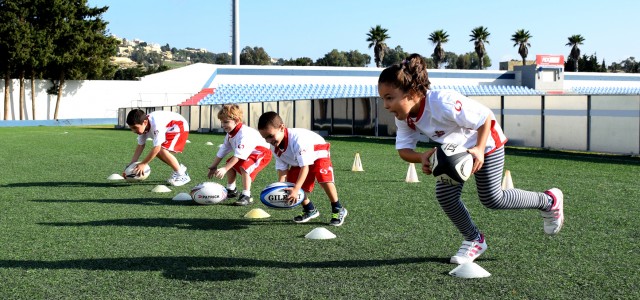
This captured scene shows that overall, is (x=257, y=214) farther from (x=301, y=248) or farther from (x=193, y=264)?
(x=193, y=264)

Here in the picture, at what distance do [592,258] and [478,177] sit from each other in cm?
110

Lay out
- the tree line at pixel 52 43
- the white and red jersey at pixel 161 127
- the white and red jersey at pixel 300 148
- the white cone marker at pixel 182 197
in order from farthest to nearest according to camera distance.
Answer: the tree line at pixel 52 43 → the white and red jersey at pixel 161 127 → the white cone marker at pixel 182 197 → the white and red jersey at pixel 300 148

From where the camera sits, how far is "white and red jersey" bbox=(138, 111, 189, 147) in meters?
10.1

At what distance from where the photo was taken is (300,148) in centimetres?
649

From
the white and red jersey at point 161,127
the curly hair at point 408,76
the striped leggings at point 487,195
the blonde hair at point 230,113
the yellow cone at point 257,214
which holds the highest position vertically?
the curly hair at point 408,76

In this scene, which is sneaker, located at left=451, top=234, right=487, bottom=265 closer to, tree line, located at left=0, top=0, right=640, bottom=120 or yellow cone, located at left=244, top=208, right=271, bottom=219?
yellow cone, located at left=244, top=208, right=271, bottom=219

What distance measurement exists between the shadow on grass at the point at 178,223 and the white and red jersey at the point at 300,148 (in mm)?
749

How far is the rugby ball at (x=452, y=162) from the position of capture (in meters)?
4.17

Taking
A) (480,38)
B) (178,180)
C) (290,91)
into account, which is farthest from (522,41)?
(178,180)

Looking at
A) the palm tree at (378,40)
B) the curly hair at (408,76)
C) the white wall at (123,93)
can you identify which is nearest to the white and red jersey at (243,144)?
the curly hair at (408,76)

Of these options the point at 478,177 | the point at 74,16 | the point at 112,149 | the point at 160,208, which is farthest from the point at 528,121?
the point at 74,16

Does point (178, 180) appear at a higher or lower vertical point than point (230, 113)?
lower

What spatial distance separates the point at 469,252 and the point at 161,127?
638 cm

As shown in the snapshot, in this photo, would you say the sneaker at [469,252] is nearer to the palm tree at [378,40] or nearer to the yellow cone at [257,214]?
the yellow cone at [257,214]
